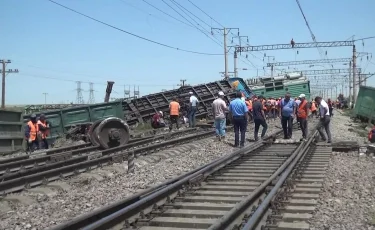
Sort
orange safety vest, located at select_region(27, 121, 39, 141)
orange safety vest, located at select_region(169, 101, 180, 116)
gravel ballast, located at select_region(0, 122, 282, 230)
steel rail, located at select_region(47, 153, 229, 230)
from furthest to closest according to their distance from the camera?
orange safety vest, located at select_region(169, 101, 180, 116)
orange safety vest, located at select_region(27, 121, 39, 141)
gravel ballast, located at select_region(0, 122, 282, 230)
steel rail, located at select_region(47, 153, 229, 230)

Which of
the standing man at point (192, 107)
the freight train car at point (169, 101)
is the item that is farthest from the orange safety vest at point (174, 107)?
the freight train car at point (169, 101)

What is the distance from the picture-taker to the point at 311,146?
13.8m

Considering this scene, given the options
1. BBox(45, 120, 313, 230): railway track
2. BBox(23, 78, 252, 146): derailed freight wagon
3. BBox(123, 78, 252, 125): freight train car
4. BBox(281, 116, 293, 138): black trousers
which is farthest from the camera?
BBox(123, 78, 252, 125): freight train car

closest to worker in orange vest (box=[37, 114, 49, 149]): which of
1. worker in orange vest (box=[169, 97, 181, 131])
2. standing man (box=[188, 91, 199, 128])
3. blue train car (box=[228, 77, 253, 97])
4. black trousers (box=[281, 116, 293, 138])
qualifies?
worker in orange vest (box=[169, 97, 181, 131])

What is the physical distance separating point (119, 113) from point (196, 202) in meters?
16.0

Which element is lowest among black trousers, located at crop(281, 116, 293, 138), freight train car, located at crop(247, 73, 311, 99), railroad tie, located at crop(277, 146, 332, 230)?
railroad tie, located at crop(277, 146, 332, 230)

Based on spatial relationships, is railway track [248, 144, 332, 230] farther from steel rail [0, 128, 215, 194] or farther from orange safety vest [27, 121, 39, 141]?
orange safety vest [27, 121, 39, 141]

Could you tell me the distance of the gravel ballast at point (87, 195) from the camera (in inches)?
253

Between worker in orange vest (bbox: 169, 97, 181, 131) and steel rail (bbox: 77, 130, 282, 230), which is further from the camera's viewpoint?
worker in orange vest (bbox: 169, 97, 181, 131)

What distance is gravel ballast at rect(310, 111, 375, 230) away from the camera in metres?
5.86

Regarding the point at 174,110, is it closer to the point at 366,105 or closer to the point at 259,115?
the point at 259,115

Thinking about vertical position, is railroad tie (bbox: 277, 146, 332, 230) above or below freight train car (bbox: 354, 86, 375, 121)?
below

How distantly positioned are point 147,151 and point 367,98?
24.0 m

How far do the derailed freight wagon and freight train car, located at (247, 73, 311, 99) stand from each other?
875 centimetres
